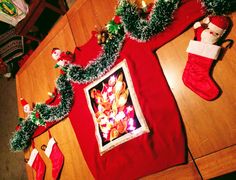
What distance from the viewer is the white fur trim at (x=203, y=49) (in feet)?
3.38

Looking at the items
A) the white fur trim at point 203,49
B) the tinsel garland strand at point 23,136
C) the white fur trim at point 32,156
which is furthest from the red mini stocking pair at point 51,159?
the white fur trim at point 203,49

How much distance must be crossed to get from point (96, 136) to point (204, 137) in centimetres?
64

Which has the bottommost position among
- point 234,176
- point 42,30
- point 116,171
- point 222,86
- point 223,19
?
point 234,176

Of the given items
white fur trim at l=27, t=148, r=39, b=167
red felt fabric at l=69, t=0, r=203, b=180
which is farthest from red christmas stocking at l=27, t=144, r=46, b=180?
red felt fabric at l=69, t=0, r=203, b=180

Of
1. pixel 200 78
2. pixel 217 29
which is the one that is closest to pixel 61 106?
pixel 200 78

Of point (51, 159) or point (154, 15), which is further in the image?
point (51, 159)

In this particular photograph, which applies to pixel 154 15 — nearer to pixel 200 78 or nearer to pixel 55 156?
pixel 200 78

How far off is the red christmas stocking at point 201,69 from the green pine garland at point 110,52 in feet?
0.55

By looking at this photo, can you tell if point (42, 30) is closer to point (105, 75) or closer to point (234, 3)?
point (105, 75)

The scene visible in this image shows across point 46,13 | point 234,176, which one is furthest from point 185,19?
point 46,13

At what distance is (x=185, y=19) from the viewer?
3.74 feet

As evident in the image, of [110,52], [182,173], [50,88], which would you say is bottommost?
[182,173]

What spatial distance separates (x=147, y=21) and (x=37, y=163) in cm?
135

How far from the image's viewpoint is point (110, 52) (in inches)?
53.9
